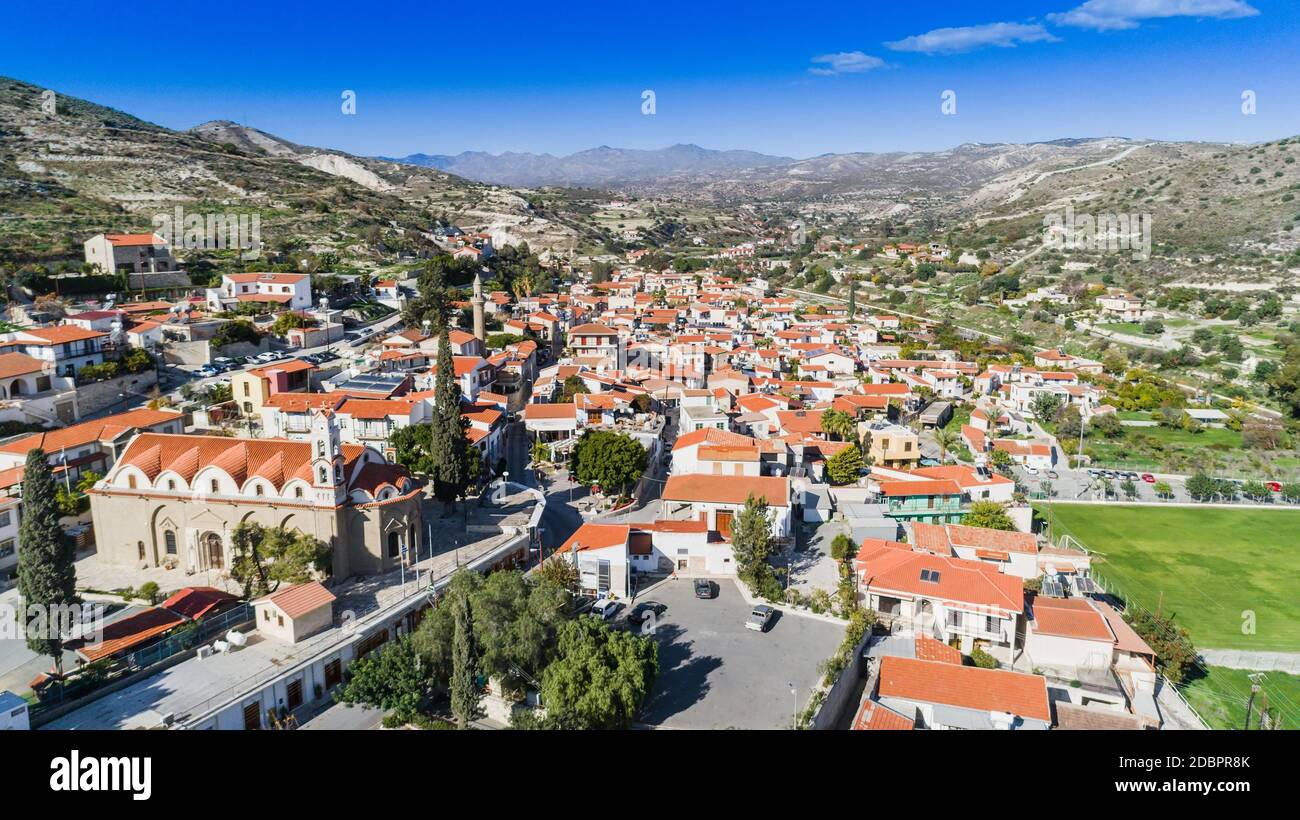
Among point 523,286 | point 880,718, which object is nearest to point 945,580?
point 880,718

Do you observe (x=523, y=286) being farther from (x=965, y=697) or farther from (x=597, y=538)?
(x=965, y=697)

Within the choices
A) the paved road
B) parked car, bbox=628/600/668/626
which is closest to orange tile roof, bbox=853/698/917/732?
parked car, bbox=628/600/668/626

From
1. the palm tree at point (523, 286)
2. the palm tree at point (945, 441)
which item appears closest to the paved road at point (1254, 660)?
the palm tree at point (945, 441)

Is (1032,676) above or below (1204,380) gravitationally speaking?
below

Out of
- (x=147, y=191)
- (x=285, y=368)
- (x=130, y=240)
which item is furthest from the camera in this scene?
(x=147, y=191)

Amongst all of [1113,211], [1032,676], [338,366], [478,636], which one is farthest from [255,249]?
[1113,211]

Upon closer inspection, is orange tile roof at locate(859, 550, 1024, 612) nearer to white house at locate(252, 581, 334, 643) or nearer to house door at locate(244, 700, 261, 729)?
white house at locate(252, 581, 334, 643)
